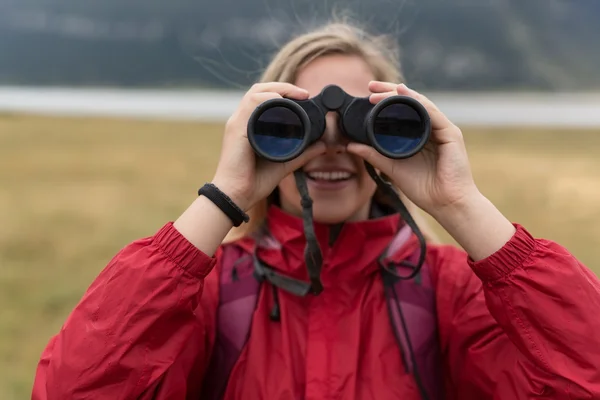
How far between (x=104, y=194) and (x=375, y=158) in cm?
355

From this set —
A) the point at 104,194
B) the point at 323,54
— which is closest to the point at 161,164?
the point at 104,194

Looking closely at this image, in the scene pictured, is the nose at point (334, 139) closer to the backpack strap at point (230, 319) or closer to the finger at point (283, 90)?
the finger at point (283, 90)

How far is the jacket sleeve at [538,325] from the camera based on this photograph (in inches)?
38.6

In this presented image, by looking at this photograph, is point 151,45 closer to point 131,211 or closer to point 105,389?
point 131,211

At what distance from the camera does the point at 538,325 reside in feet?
3.27

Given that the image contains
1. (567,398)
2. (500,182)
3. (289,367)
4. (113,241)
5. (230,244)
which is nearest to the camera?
(567,398)

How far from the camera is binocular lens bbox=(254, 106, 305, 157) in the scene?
116cm

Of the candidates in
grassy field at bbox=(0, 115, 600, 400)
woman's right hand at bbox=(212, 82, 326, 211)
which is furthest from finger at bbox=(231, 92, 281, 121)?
grassy field at bbox=(0, 115, 600, 400)

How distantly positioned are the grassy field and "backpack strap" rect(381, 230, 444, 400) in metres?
1.75

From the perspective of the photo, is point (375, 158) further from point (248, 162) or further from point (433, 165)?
point (248, 162)

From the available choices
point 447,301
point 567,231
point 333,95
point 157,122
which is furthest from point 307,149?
point 157,122

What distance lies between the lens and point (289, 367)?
1.13 meters

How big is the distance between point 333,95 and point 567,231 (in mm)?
2957

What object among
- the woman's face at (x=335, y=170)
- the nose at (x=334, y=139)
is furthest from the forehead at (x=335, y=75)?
the nose at (x=334, y=139)
